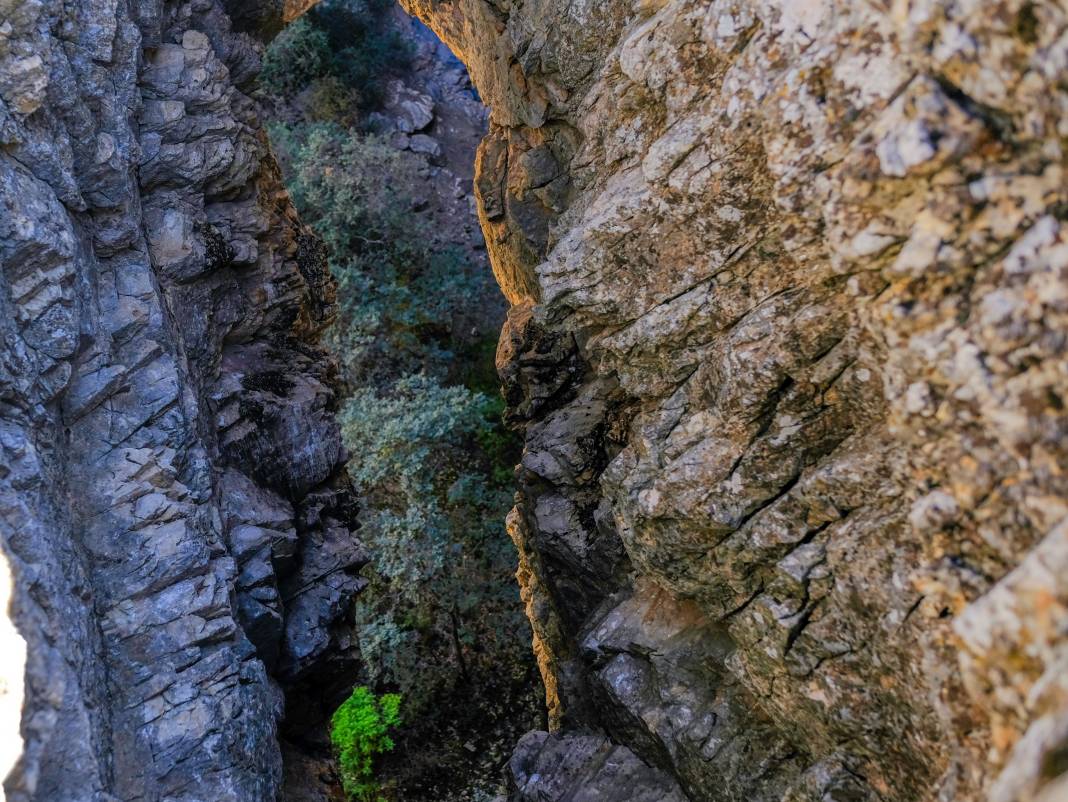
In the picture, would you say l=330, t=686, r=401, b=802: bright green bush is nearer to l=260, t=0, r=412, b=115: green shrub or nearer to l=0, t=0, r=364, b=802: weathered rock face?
l=0, t=0, r=364, b=802: weathered rock face

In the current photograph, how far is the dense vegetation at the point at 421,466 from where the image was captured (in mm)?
17141

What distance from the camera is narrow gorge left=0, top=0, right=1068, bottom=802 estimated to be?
497cm

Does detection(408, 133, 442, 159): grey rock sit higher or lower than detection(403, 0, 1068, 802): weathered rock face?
higher

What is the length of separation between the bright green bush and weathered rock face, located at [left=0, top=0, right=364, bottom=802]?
512 centimetres

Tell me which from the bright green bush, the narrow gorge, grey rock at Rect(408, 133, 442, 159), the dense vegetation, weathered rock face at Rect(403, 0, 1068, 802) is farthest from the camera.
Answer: grey rock at Rect(408, 133, 442, 159)

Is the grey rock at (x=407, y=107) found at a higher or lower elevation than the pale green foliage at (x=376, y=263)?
higher

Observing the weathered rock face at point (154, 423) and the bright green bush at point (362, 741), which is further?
the bright green bush at point (362, 741)

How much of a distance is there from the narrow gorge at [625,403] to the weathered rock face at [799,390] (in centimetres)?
3

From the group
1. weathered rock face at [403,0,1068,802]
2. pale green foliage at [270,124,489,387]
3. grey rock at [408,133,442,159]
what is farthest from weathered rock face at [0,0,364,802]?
grey rock at [408,133,442,159]

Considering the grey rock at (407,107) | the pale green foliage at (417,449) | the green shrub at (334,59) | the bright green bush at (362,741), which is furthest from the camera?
the grey rock at (407,107)

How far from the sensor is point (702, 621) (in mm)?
9344

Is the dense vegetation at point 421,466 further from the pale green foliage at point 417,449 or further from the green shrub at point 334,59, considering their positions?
the green shrub at point 334,59

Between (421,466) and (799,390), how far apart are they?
11.3 m

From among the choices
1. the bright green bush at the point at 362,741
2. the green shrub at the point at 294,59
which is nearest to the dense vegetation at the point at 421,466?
the bright green bush at the point at 362,741
